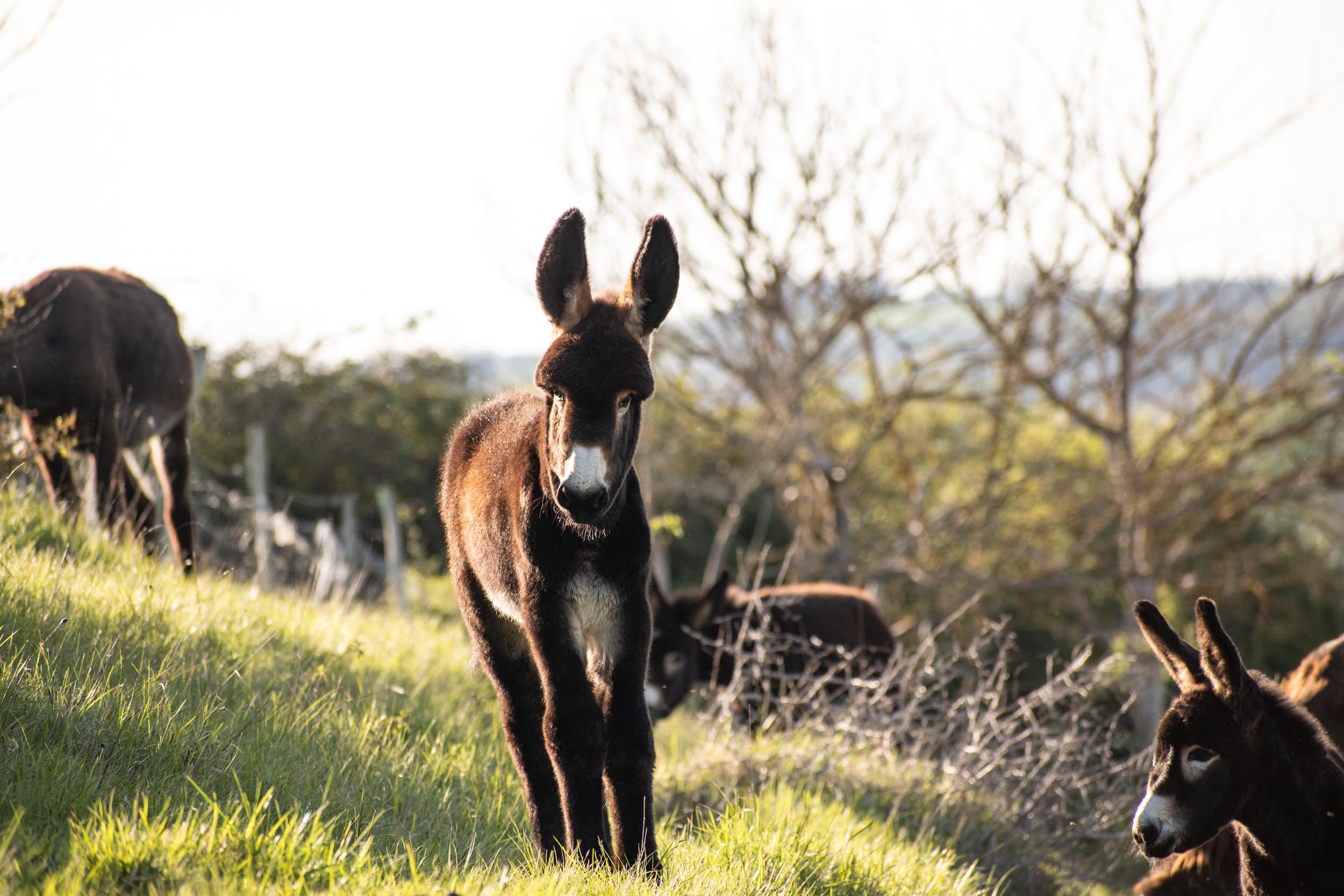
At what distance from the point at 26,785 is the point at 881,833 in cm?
369

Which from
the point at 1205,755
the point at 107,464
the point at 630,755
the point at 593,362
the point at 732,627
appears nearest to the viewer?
the point at 593,362

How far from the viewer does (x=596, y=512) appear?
128 inches

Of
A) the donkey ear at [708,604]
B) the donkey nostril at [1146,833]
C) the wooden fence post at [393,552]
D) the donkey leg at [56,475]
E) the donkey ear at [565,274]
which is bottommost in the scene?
the wooden fence post at [393,552]

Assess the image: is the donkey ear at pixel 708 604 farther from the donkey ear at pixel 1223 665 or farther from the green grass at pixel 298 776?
the donkey ear at pixel 1223 665

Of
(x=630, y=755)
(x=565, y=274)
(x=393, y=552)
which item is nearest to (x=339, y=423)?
(x=393, y=552)

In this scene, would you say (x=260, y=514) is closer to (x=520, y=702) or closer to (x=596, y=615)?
(x=520, y=702)

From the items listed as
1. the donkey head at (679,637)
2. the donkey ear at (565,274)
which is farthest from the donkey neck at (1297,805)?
the donkey head at (679,637)

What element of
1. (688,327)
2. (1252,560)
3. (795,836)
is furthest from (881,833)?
(1252,560)

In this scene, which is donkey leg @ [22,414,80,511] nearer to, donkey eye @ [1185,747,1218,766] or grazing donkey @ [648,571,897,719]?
grazing donkey @ [648,571,897,719]

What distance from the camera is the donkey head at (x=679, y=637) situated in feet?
27.1

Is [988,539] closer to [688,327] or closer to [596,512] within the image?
[688,327]

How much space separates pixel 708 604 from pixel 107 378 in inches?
174

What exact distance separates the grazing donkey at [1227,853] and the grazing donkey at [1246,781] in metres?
1.12

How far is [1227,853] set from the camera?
4.95 meters
